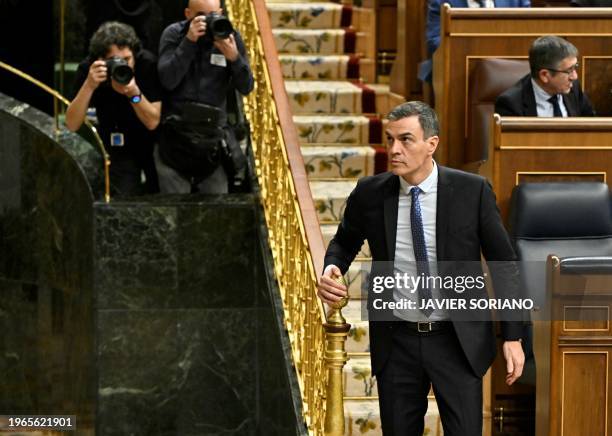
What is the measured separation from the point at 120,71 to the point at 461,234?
2.62 metres

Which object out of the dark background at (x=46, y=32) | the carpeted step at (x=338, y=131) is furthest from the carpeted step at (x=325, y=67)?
the dark background at (x=46, y=32)

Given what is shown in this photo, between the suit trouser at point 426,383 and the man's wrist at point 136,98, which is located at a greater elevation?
the man's wrist at point 136,98

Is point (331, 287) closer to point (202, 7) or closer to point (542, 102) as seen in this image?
point (542, 102)

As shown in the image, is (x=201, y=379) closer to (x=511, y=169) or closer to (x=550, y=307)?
(x=511, y=169)

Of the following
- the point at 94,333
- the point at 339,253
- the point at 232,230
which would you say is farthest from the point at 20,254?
the point at 339,253

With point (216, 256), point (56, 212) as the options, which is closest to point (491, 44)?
point (216, 256)

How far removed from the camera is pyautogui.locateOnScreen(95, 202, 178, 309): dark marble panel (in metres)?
6.43

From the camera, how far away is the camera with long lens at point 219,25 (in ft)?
20.4

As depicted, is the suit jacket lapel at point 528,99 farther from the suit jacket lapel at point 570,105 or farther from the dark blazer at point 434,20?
the dark blazer at point 434,20

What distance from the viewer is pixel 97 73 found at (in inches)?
243

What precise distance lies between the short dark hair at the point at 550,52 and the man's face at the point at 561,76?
0.8 inches

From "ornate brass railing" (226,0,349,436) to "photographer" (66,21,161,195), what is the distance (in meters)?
0.55

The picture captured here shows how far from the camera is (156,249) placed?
645 cm

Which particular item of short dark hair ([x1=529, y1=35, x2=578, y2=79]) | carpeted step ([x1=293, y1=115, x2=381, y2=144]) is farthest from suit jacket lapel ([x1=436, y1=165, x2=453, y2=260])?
carpeted step ([x1=293, y1=115, x2=381, y2=144])
